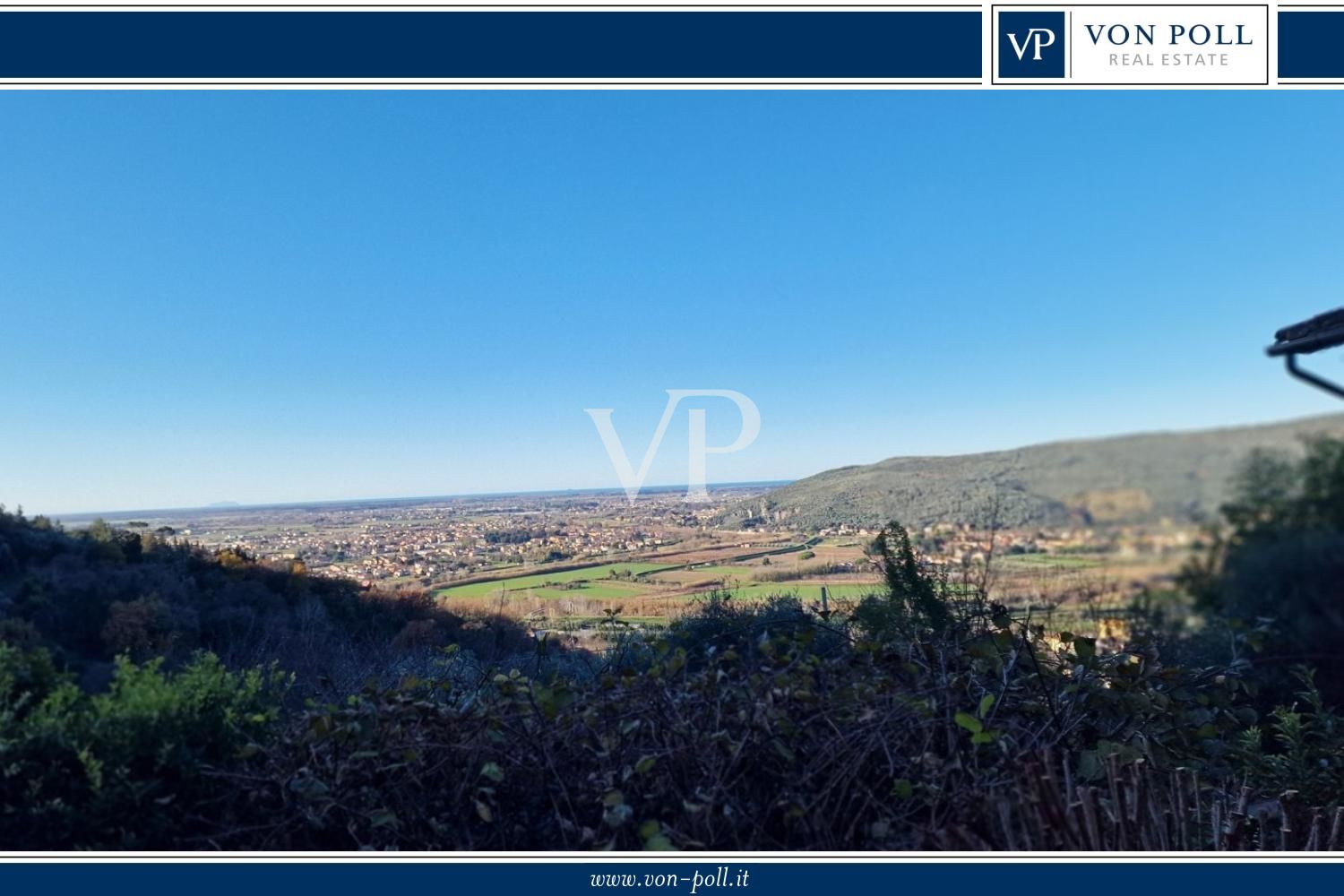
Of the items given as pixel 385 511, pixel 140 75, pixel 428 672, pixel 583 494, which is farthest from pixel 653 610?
pixel 140 75

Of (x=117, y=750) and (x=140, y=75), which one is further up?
(x=140, y=75)

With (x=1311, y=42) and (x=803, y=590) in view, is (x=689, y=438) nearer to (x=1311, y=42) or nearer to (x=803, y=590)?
(x=803, y=590)

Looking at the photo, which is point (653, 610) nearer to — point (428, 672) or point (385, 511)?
point (428, 672)

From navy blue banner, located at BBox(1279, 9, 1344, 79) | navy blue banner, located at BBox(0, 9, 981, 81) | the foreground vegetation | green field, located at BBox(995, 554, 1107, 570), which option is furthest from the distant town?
navy blue banner, located at BBox(1279, 9, 1344, 79)
